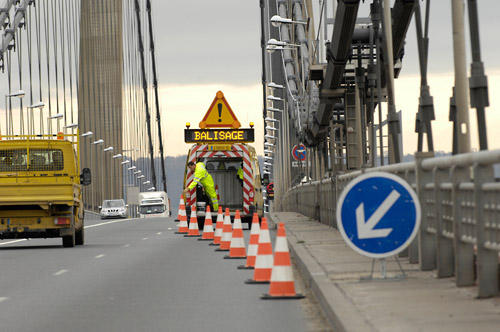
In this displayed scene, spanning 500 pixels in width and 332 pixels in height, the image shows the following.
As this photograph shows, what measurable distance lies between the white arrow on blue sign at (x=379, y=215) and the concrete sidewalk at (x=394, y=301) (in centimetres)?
41

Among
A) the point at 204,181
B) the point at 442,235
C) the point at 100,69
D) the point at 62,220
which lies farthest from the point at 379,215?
the point at 100,69

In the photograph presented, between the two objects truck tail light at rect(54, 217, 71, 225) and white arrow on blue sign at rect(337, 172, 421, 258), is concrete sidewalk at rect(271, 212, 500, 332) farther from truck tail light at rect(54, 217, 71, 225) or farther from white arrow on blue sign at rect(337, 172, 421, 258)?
truck tail light at rect(54, 217, 71, 225)

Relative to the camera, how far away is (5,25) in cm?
7475

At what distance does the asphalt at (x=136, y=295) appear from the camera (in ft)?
30.5

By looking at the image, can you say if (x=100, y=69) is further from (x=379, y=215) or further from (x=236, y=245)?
(x=379, y=215)

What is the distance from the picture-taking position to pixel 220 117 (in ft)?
117

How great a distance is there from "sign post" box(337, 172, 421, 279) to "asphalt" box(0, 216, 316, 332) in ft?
2.77

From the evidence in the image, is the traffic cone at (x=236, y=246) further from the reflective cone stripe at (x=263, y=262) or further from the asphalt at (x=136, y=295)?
the reflective cone stripe at (x=263, y=262)

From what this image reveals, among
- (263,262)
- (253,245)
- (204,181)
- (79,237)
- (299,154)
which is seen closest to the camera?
(263,262)

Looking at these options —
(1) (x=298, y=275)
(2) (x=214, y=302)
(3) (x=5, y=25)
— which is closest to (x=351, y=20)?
(1) (x=298, y=275)

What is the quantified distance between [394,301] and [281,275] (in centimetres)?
219

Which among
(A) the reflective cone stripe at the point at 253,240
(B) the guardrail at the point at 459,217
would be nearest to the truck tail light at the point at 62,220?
(A) the reflective cone stripe at the point at 253,240

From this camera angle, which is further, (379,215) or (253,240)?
(253,240)

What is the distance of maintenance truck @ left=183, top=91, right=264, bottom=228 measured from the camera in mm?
32344
